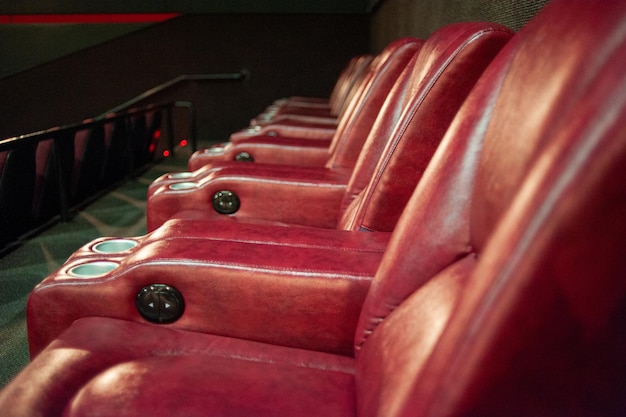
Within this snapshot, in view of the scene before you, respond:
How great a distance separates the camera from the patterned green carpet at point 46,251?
4.76 ft

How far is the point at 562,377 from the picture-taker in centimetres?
33

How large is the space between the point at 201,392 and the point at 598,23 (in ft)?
1.76

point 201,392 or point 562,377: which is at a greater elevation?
point 562,377

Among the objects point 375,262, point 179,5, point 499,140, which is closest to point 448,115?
point 375,262

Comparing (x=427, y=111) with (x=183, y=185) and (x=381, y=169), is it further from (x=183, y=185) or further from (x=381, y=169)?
(x=183, y=185)

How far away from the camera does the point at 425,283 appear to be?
0.59 meters

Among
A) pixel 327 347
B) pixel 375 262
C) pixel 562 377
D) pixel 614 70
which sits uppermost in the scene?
pixel 614 70

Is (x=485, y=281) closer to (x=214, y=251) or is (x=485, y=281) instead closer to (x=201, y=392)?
(x=201, y=392)

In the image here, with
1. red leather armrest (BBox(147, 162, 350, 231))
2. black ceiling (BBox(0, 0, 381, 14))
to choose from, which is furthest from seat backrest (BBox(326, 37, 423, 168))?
black ceiling (BBox(0, 0, 381, 14))

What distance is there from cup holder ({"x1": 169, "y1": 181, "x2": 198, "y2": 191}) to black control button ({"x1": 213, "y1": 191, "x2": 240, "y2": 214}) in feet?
0.24

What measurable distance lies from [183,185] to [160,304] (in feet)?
2.37

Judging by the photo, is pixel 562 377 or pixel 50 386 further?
pixel 50 386

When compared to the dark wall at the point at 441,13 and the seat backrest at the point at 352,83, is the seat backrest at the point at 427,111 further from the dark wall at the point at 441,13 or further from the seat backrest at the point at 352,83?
the seat backrest at the point at 352,83

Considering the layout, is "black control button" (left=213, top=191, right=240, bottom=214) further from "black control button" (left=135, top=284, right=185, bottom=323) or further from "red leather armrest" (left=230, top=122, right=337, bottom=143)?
"red leather armrest" (left=230, top=122, right=337, bottom=143)
